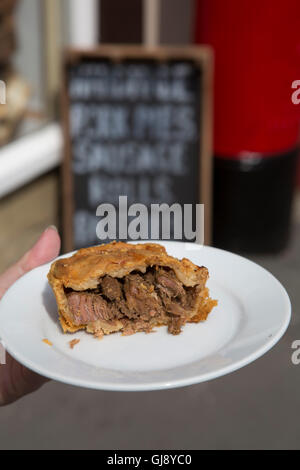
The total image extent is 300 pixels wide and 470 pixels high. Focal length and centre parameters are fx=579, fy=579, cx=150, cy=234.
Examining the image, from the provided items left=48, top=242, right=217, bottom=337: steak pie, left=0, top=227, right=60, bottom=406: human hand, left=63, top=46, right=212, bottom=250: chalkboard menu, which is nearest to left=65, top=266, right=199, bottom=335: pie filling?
left=48, top=242, right=217, bottom=337: steak pie

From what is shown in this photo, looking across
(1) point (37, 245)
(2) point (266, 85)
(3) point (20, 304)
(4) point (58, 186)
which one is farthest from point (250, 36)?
(3) point (20, 304)

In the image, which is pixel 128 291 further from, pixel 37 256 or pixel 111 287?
pixel 37 256

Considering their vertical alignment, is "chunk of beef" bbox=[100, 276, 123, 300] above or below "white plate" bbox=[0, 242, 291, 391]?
above

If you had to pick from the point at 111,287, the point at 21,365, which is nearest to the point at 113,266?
the point at 111,287

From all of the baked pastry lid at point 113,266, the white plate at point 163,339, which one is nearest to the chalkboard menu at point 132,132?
the white plate at point 163,339

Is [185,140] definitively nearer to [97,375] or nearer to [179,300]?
[179,300]

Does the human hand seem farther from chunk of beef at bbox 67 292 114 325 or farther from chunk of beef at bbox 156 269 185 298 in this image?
chunk of beef at bbox 156 269 185 298

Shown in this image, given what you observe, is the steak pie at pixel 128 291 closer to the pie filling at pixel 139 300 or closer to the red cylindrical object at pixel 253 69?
the pie filling at pixel 139 300
